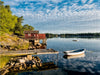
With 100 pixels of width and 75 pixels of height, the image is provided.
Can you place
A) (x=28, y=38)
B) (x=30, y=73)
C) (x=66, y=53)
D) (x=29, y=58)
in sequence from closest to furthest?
(x=30, y=73) → (x=29, y=58) → (x=66, y=53) → (x=28, y=38)

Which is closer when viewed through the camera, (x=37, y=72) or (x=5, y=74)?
(x=5, y=74)

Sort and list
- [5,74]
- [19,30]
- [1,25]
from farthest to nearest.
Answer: [19,30] < [1,25] < [5,74]

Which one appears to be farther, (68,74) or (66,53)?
(66,53)

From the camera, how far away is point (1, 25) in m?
33.4

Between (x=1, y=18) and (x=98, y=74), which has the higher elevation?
(x=1, y=18)

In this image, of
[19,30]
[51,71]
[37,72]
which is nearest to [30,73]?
[37,72]

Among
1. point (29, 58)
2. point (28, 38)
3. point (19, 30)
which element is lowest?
point (29, 58)

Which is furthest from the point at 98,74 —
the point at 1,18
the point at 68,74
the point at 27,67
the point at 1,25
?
the point at 1,18

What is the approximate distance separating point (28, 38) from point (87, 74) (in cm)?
3629

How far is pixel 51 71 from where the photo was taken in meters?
16.6

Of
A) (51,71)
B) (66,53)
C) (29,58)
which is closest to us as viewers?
(51,71)

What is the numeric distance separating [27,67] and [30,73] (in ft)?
7.02

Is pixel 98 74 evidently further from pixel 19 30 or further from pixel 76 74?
pixel 19 30

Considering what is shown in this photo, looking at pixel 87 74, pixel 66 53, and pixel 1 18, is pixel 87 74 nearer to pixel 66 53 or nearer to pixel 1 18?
pixel 66 53
